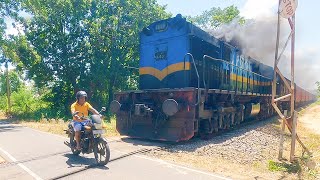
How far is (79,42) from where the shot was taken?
19250 mm

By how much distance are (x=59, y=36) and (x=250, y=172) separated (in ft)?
56.7

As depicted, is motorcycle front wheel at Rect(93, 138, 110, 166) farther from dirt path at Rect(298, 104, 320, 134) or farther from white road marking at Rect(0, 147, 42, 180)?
dirt path at Rect(298, 104, 320, 134)

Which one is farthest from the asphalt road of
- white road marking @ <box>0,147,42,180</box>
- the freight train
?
the freight train

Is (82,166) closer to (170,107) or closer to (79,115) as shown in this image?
(79,115)

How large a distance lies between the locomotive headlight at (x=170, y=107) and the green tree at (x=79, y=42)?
1191 cm

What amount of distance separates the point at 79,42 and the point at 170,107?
13679 mm

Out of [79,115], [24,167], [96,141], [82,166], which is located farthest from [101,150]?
[24,167]

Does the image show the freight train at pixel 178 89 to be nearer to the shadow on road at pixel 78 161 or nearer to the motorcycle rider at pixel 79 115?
the motorcycle rider at pixel 79 115

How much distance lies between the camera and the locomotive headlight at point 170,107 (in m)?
7.66

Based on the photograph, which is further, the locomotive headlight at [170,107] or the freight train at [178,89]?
the freight train at [178,89]

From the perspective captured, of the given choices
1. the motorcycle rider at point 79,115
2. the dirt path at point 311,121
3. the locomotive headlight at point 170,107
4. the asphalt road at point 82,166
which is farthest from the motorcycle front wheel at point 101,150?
the dirt path at point 311,121

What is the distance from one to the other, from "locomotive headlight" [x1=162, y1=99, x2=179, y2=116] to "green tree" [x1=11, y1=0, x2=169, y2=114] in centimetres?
1191

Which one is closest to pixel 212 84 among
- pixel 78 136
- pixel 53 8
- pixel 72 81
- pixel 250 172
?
pixel 250 172

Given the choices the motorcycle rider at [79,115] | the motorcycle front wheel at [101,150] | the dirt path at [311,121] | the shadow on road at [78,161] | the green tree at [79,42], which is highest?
the green tree at [79,42]
